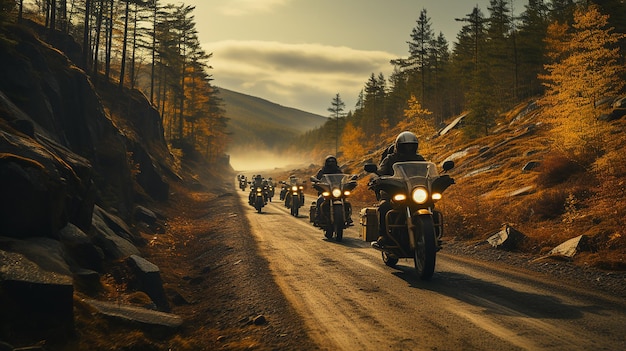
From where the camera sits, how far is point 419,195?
7.89 m

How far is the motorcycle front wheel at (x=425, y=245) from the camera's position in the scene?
→ 7.55 meters

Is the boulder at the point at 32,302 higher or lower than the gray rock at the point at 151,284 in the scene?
higher

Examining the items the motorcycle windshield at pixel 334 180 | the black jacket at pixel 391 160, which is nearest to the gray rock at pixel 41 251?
the black jacket at pixel 391 160

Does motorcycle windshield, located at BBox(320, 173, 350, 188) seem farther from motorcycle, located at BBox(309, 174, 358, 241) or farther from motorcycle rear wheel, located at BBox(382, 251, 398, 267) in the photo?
motorcycle rear wheel, located at BBox(382, 251, 398, 267)

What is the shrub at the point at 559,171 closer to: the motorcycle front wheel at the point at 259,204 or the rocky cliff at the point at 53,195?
the motorcycle front wheel at the point at 259,204

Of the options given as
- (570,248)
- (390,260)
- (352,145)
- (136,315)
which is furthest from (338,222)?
(352,145)

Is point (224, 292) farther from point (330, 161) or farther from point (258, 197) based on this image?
point (258, 197)

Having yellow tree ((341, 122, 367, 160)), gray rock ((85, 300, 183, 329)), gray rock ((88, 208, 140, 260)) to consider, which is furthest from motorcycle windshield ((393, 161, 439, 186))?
yellow tree ((341, 122, 367, 160))

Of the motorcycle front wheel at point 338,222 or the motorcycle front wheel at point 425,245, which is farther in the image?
the motorcycle front wheel at point 338,222

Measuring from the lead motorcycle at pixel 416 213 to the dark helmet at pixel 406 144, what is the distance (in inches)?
36.3

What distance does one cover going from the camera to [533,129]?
36.0 m

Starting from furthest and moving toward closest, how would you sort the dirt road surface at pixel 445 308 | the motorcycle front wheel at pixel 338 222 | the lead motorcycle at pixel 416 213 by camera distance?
1. the motorcycle front wheel at pixel 338 222
2. the lead motorcycle at pixel 416 213
3. the dirt road surface at pixel 445 308

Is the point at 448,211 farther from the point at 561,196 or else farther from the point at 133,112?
the point at 133,112

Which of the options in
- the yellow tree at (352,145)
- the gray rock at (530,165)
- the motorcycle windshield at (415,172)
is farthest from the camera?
the yellow tree at (352,145)
